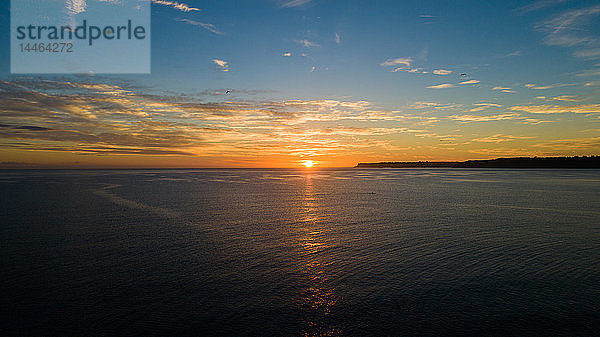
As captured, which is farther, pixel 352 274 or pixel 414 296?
pixel 352 274

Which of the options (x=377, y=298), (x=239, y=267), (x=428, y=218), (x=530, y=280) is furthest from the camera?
(x=428, y=218)

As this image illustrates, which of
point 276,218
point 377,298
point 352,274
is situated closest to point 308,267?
point 352,274

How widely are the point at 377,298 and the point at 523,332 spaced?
110 inches

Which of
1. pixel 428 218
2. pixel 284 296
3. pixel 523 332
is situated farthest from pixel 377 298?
pixel 428 218

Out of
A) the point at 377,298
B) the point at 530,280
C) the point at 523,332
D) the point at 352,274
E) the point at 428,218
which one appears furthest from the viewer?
the point at 428,218

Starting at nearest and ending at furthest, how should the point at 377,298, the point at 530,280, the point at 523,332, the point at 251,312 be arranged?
1. the point at 523,332
2. the point at 251,312
3. the point at 377,298
4. the point at 530,280

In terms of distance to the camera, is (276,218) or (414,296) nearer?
(414,296)

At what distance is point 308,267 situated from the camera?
1009cm

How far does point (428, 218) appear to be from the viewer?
62.2 ft

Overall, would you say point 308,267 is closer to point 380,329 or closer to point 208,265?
point 208,265

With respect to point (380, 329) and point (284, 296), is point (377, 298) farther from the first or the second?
point (284, 296)

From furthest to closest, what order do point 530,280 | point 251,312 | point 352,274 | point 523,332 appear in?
point 352,274
point 530,280
point 251,312
point 523,332

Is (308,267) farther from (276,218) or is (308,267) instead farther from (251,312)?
(276,218)

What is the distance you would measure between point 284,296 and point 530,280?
646cm
